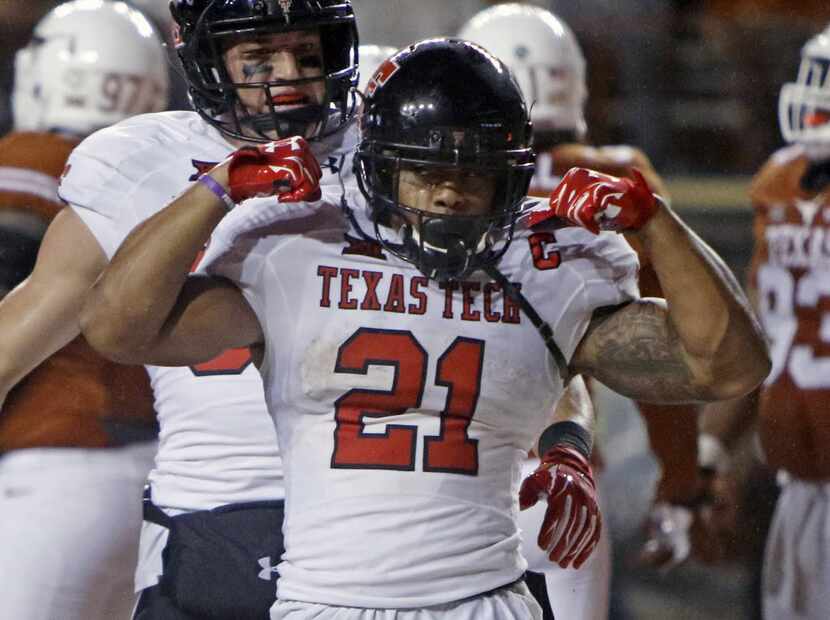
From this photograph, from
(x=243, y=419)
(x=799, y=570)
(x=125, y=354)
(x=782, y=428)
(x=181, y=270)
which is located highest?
(x=181, y=270)

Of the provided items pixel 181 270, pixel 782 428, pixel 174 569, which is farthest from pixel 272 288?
pixel 782 428

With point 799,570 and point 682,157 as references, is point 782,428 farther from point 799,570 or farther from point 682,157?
point 682,157

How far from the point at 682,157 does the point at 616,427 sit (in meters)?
2.56

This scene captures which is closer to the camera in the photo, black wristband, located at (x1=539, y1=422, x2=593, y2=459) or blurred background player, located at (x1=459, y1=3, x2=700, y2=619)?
black wristband, located at (x1=539, y1=422, x2=593, y2=459)

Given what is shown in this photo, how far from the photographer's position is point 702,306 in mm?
1977

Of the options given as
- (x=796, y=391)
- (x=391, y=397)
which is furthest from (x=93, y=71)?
(x=391, y=397)

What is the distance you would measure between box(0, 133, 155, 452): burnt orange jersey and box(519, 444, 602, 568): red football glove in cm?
120

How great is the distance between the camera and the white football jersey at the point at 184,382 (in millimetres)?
2338

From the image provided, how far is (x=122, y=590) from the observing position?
9.68ft

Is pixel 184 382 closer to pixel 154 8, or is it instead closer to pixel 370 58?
pixel 370 58

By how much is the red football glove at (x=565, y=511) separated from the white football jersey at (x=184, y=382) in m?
0.44

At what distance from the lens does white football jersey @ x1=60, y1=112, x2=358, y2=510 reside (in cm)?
234

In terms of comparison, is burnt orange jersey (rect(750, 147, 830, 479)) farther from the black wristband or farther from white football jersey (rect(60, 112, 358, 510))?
white football jersey (rect(60, 112, 358, 510))

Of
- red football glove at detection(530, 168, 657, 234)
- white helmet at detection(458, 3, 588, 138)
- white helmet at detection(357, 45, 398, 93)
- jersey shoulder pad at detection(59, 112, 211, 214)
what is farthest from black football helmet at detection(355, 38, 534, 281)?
white helmet at detection(458, 3, 588, 138)
